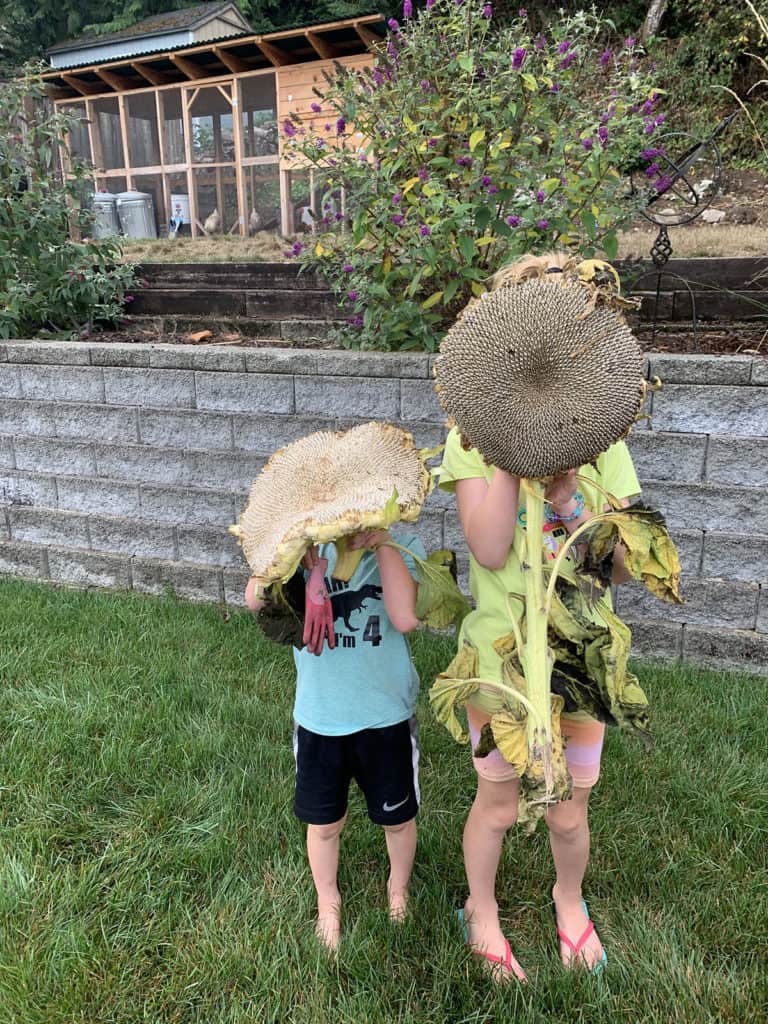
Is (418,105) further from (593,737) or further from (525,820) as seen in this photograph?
(525,820)

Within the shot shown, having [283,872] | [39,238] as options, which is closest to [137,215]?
[39,238]

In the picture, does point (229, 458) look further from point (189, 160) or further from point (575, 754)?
point (189, 160)

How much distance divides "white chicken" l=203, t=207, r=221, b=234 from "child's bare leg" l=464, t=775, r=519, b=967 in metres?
10.9

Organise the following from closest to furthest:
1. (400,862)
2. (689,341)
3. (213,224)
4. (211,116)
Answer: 1. (400,862)
2. (689,341)
3. (213,224)
4. (211,116)

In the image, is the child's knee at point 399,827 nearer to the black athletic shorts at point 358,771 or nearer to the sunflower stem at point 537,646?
the black athletic shorts at point 358,771

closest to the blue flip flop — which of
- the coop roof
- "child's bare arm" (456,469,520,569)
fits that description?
"child's bare arm" (456,469,520,569)

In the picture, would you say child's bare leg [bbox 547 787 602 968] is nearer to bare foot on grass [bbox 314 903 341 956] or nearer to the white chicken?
bare foot on grass [bbox 314 903 341 956]

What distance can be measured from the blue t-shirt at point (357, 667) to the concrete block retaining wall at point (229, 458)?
1531mm

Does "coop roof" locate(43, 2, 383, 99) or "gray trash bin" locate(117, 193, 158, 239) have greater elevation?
"coop roof" locate(43, 2, 383, 99)

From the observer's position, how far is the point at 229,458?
11.8ft

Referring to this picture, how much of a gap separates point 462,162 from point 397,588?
7.25 ft

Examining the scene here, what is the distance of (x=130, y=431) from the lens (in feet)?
A: 12.4

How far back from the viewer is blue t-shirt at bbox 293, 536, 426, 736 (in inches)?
69.1

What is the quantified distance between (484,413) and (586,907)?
1.40 m
